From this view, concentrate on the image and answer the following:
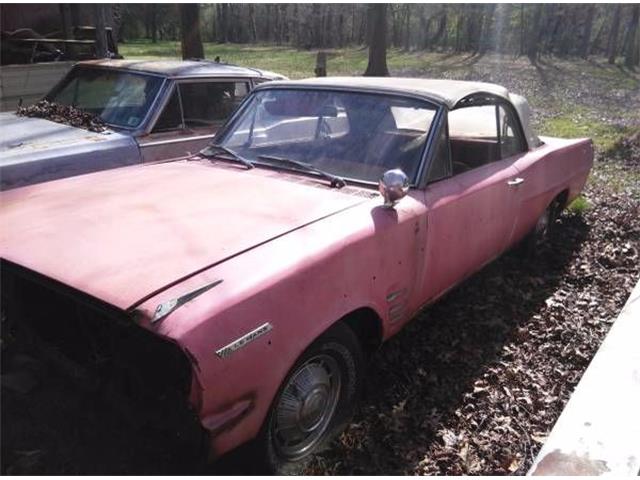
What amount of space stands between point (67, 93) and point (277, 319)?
4.87 m

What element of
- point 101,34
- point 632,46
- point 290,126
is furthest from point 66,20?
point 632,46

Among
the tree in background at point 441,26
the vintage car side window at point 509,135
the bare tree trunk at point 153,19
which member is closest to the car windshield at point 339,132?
the vintage car side window at point 509,135

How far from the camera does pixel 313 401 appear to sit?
2.62 meters

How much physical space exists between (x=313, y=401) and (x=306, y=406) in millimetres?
47

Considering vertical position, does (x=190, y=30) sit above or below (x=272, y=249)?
above

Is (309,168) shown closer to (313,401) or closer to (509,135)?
(313,401)

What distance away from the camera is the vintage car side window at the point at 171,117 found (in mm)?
5348

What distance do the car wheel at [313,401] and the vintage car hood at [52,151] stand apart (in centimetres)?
302

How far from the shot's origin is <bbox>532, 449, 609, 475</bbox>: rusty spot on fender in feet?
7.88

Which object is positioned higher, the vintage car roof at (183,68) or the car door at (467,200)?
the vintage car roof at (183,68)

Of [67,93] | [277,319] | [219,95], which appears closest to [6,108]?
[67,93]

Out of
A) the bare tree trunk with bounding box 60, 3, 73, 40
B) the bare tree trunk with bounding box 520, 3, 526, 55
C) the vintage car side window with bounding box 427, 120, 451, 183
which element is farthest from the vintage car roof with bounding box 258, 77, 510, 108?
the bare tree trunk with bounding box 520, 3, 526, 55

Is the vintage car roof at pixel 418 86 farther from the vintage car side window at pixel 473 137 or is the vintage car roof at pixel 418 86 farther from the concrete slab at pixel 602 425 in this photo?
the concrete slab at pixel 602 425

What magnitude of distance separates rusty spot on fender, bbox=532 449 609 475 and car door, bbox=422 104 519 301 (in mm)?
1136
